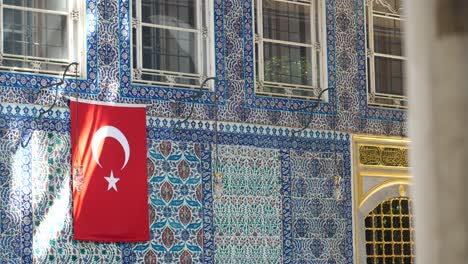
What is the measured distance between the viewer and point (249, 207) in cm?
1312

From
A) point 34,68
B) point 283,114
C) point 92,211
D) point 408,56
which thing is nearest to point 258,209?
point 283,114

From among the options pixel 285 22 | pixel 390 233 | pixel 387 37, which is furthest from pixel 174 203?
pixel 387 37

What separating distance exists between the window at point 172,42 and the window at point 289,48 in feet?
2.62

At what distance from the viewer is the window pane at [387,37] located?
14977mm

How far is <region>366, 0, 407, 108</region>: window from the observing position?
1484 cm

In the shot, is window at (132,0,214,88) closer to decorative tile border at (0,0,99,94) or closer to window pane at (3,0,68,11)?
decorative tile border at (0,0,99,94)

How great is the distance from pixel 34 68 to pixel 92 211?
1562mm

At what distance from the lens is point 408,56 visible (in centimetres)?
275

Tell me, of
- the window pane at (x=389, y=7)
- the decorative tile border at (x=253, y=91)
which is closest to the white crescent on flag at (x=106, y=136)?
the decorative tile border at (x=253, y=91)

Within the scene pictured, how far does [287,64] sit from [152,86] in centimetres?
203

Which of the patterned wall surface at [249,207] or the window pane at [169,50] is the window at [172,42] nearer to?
the window pane at [169,50]

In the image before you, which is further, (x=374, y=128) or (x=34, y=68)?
(x=374, y=128)

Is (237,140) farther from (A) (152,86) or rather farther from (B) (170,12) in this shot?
(B) (170,12)

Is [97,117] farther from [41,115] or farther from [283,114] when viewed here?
[283,114]
